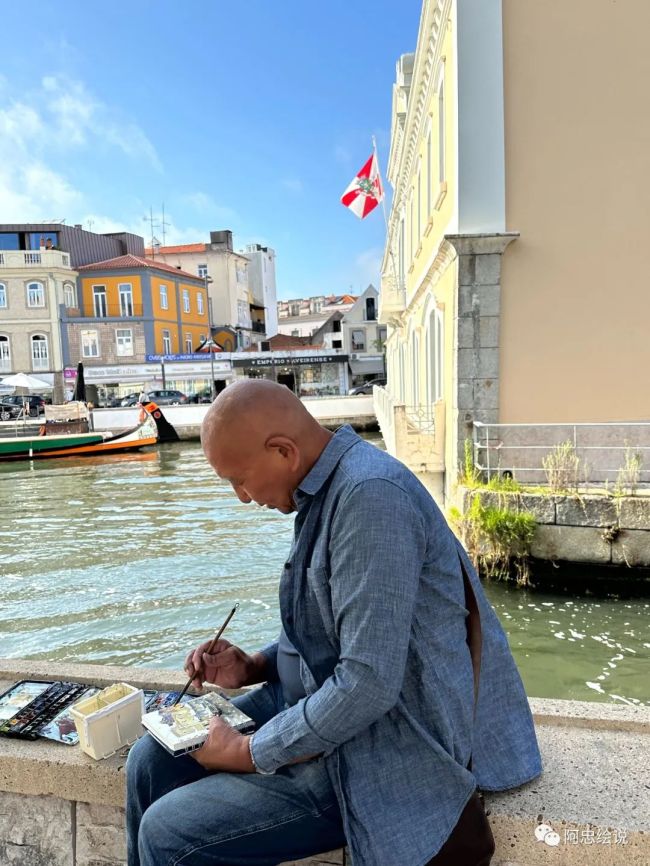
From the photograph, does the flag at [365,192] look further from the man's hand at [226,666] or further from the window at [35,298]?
the window at [35,298]

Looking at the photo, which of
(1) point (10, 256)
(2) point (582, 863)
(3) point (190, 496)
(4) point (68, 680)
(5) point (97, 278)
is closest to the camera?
(2) point (582, 863)

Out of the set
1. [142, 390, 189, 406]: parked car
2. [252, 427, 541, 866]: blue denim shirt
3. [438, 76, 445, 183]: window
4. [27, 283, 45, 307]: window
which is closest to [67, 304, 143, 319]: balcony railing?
[27, 283, 45, 307]: window

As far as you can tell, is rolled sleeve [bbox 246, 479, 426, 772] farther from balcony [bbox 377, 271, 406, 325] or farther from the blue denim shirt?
balcony [bbox 377, 271, 406, 325]

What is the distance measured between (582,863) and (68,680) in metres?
1.75

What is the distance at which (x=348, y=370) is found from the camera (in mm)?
46906

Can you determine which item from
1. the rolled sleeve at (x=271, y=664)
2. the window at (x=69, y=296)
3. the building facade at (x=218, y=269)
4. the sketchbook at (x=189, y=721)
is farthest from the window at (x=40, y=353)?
the sketchbook at (x=189, y=721)

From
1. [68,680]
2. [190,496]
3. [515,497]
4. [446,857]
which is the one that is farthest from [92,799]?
[190,496]

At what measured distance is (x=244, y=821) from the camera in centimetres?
147

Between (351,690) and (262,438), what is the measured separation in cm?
56

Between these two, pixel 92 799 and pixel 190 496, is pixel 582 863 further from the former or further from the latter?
pixel 190 496

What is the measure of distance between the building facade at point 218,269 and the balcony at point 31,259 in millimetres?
13787

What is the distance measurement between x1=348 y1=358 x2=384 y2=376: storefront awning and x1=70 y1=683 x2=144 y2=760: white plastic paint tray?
4757 centimetres

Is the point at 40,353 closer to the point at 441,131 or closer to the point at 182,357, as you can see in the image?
the point at 182,357

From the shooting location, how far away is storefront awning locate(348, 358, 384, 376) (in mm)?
49750
